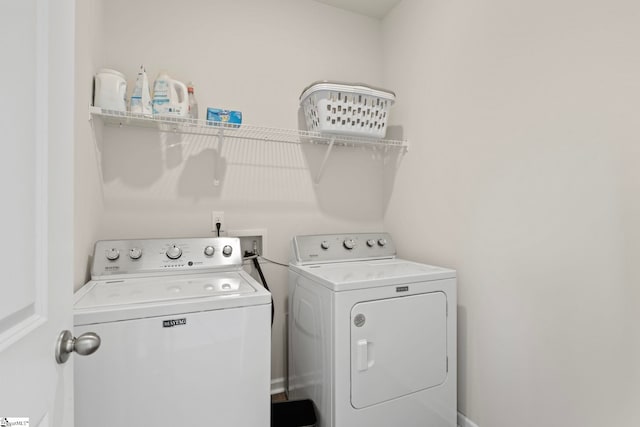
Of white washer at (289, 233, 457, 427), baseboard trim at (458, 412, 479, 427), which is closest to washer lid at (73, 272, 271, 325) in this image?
white washer at (289, 233, 457, 427)

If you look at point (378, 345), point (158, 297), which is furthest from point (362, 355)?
point (158, 297)

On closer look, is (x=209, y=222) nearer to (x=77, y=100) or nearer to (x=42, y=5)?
(x=77, y=100)

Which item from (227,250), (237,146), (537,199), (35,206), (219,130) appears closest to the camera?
(35,206)

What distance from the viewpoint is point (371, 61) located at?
2.39 m

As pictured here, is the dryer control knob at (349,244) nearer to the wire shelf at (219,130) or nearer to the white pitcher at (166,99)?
the wire shelf at (219,130)

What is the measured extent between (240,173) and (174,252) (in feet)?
2.11

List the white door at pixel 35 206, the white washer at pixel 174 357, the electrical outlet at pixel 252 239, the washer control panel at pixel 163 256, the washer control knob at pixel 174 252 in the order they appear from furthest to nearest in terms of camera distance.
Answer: the electrical outlet at pixel 252 239 < the washer control knob at pixel 174 252 < the washer control panel at pixel 163 256 < the white washer at pixel 174 357 < the white door at pixel 35 206

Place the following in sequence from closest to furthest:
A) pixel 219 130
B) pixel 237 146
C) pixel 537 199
Result: pixel 537 199 → pixel 219 130 → pixel 237 146

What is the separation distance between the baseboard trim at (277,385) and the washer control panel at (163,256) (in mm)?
895

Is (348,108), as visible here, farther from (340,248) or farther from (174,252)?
(174,252)

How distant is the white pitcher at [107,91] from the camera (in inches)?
57.4

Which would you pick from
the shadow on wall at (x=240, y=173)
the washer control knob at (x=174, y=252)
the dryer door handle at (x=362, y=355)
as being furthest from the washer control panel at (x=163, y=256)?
the dryer door handle at (x=362, y=355)

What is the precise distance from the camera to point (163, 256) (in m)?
1.55

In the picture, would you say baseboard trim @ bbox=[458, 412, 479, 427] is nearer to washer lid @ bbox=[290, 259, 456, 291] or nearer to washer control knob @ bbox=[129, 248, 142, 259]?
washer lid @ bbox=[290, 259, 456, 291]
